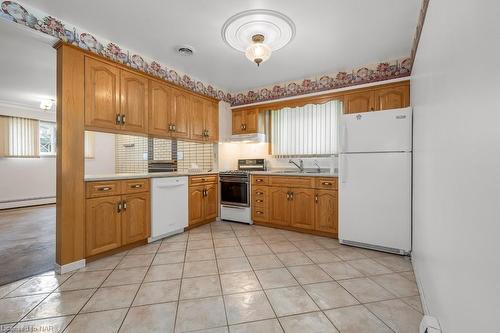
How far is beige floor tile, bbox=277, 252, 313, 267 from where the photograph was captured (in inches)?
90.7

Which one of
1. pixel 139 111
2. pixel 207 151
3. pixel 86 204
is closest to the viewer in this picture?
pixel 86 204

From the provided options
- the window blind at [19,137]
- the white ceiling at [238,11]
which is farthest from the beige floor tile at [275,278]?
the window blind at [19,137]

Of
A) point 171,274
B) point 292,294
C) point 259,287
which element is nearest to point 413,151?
point 292,294

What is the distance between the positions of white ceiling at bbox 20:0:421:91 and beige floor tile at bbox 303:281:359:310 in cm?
242

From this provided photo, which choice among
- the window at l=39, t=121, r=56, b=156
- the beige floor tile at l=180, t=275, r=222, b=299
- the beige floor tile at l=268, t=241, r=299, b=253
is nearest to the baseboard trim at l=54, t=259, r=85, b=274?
the beige floor tile at l=180, t=275, r=222, b=299

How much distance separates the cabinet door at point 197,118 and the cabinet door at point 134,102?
2.80ft

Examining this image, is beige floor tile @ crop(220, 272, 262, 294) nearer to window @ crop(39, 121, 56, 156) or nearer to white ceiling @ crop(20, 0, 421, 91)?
white ceiling @ crop(20, 0, 421, 91)

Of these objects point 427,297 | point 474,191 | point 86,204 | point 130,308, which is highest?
point 474,191

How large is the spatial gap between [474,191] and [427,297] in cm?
113

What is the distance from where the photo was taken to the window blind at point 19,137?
15.8 ft

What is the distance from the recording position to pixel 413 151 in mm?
2344

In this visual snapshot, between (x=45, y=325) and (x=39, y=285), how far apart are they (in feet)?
2.22

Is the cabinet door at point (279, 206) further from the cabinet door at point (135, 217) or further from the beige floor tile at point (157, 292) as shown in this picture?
the beige floor tile at point (157, 292)

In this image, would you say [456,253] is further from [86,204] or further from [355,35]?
[86,204]
